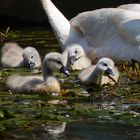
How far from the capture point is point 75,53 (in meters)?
9.98

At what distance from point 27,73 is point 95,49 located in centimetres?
158

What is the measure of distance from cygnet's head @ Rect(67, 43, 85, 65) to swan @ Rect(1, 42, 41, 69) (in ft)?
1.20

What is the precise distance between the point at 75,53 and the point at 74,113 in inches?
104

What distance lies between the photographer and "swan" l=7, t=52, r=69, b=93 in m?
8.34

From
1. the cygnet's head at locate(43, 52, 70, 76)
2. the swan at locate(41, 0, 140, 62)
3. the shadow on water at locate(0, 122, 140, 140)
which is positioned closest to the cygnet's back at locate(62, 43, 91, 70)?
the swan at locate(41, 0, 140, 62)

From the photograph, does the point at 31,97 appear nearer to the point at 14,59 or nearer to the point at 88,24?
the point at 14,59

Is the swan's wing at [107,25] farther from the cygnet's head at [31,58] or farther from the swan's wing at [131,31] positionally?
the cygnet's head at [31,58]

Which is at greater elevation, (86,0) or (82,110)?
(86,0)

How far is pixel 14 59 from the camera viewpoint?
10242mm

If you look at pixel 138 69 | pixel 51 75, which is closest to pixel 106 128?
pixel 51 75

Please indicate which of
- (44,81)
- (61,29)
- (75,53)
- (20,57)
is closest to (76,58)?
(75,53)

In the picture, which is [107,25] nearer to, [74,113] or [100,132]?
[74,113]

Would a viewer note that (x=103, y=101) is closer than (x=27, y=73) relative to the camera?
Yes

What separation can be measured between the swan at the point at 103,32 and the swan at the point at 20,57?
781mm
